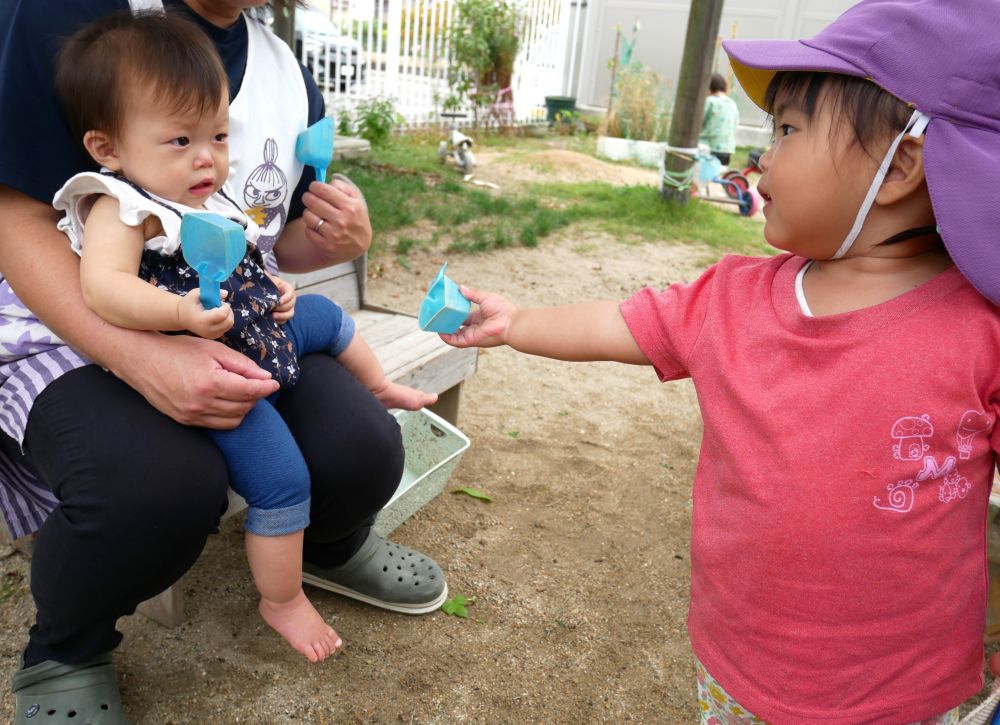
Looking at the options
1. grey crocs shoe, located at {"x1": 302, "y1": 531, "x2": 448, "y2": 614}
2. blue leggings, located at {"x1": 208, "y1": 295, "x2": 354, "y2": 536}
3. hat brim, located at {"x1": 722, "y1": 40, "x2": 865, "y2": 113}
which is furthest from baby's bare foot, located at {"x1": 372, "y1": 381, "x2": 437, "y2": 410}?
hat brim, located at {"x1": 722, "y1": 40, "x2": 865, "y2": 113}

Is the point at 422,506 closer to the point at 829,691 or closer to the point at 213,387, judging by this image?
the point at 213,387

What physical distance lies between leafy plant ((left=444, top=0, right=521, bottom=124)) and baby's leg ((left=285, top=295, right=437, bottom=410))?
8461 mm

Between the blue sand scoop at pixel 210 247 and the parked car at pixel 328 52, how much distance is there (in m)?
7.74

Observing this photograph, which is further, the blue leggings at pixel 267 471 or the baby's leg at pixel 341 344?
the baby's leg at pixel 341 344

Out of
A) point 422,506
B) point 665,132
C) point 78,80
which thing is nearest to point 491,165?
Answer: point 665,132

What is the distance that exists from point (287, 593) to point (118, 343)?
0.56m

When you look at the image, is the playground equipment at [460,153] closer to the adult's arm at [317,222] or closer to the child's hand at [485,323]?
the adult's arm at [317,222]

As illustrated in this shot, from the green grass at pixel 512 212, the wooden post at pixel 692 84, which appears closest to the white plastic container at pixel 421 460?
the green grass at pixel 512 212

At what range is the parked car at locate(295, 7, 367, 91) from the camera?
8539 mm

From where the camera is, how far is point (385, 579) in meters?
1.92

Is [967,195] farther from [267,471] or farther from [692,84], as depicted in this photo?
[692,84]

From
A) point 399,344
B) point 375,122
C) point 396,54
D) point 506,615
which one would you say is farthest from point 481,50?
point 506,615

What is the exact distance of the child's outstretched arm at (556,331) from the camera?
1.40m

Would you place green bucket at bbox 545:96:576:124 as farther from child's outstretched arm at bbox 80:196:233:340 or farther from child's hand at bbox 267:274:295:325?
child's outstretched arm at bbox 80:196:233:340
